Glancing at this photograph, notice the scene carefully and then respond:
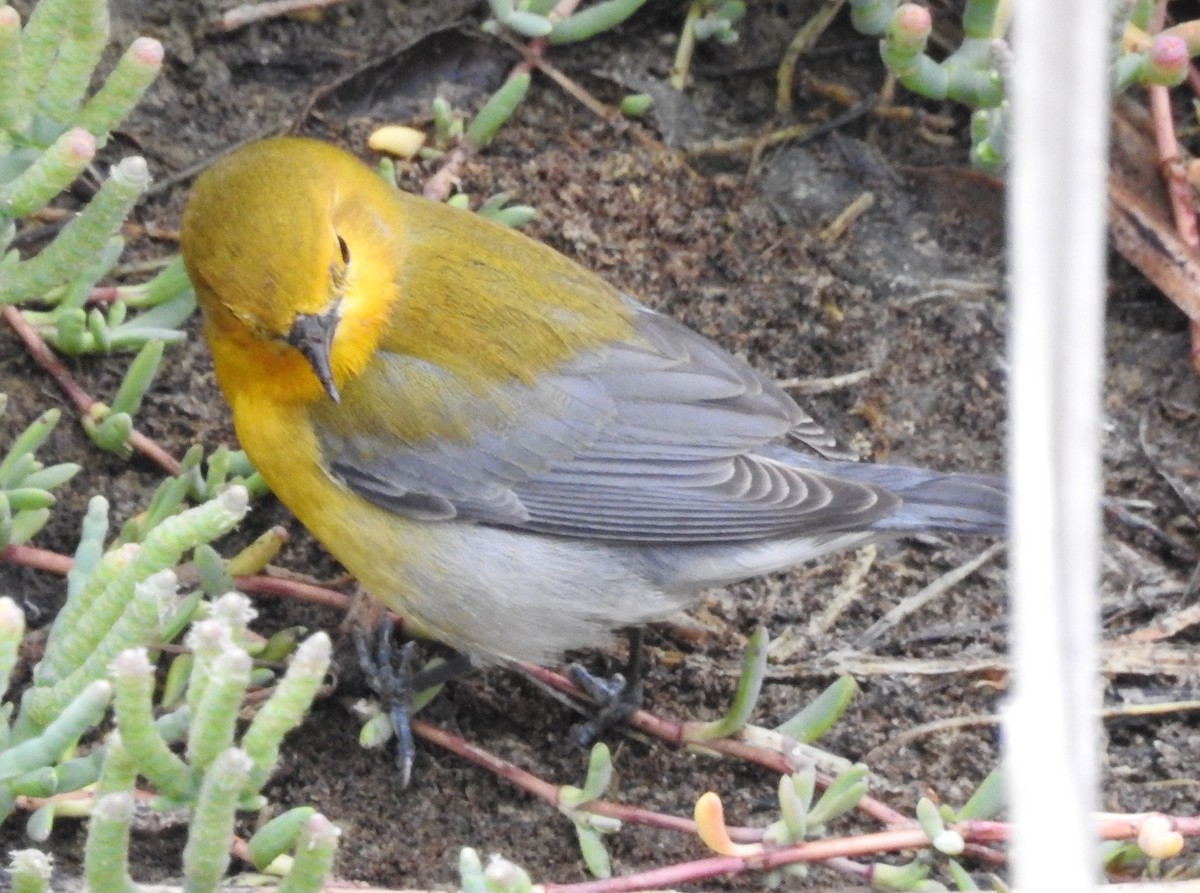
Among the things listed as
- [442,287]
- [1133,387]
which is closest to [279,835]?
[442,287]

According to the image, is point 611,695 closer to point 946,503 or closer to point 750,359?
point 946,503

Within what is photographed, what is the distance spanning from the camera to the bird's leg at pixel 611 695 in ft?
11.9

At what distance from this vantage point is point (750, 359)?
14.1 ft

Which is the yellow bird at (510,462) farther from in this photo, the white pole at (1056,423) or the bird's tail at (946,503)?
the white pole at (1056,423)

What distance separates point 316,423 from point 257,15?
1.48m

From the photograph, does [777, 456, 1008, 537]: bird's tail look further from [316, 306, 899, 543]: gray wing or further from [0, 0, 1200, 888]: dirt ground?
[0, 0, 1200, 888]: dirt ground

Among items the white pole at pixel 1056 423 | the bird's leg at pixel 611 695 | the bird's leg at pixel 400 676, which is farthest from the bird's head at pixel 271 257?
the white pole at pixel 1056 423

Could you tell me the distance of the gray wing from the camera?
3.59m

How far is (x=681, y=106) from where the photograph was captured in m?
4.69

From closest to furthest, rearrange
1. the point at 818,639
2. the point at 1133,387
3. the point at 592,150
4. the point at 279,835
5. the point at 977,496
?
the point at 279,835, the point at 977,496, the point at 818,639, the point at 1133,387, the point at 592,150

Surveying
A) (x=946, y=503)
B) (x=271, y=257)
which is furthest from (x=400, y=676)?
(x=946, y=503)

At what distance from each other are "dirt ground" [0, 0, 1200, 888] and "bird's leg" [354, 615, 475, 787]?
0.08 meters

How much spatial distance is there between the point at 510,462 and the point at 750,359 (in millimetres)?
932

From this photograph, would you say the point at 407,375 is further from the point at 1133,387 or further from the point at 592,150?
the point at 1133,387
